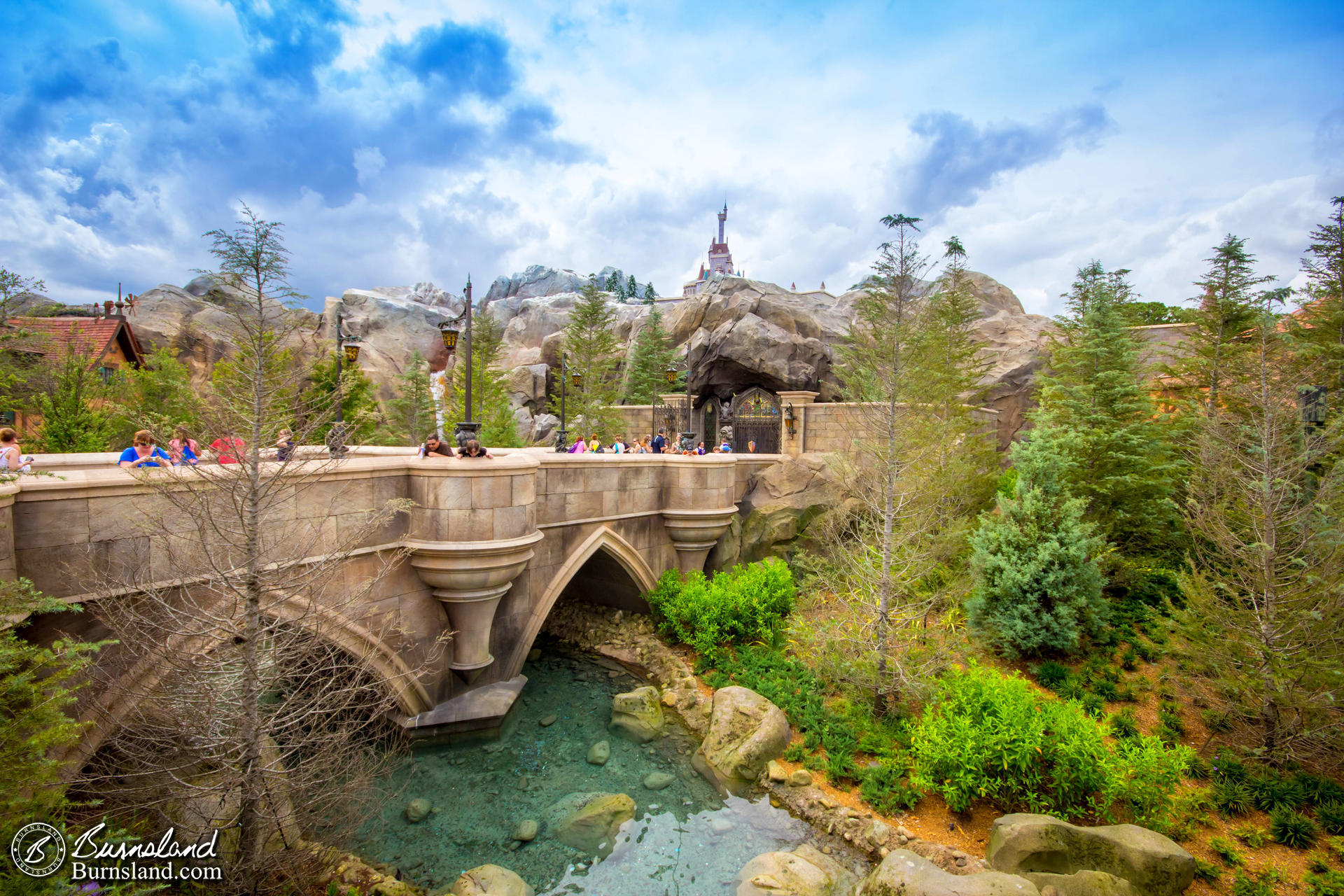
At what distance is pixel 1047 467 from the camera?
9.91 metres

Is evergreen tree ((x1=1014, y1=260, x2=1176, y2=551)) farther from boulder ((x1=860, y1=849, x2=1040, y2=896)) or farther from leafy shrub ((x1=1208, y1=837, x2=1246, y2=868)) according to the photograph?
boulder ((x1=860, y1=849, x2=1040, y2=896))

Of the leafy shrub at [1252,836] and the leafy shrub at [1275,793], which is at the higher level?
the leafy shrub at [1275,793]

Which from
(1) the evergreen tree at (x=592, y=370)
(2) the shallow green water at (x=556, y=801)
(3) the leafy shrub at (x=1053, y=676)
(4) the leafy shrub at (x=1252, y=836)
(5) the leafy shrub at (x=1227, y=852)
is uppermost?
(1) the evergreen tree at (x=592, y=370)

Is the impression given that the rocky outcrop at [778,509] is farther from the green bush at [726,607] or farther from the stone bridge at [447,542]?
the green bush at [726,607]

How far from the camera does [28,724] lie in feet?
11.3

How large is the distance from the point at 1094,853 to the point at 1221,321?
13718 millimetres

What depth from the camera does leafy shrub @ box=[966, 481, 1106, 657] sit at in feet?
30.7

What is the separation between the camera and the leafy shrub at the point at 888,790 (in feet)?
24.1

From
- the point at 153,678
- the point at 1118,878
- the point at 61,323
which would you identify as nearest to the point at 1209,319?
the point at 1118,878

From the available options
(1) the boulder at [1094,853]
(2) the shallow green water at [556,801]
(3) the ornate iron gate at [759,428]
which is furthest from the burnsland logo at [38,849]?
(3) the ornate iron gate at [759,428]

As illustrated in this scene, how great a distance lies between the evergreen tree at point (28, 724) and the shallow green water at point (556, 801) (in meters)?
4.00

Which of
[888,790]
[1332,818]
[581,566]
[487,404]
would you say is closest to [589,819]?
[888,790]

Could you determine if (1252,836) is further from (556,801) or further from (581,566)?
(581,566)

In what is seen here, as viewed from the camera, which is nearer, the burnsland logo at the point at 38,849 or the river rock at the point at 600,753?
the burnsland logo at the point at 38,849
